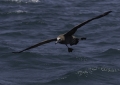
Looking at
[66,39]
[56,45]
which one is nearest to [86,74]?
[56,45]

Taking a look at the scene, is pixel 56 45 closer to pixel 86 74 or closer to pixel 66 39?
pixel 86 74

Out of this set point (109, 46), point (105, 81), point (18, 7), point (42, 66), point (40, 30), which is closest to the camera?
point (105, 81)

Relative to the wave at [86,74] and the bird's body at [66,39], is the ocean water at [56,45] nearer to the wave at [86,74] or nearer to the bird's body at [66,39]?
the wave at [86,74]

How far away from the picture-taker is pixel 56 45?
37.0 m

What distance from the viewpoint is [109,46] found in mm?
37125

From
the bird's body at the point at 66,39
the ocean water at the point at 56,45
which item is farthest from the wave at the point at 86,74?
the bird's body at the point at 66,39

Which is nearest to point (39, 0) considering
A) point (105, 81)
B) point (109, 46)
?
point (109, 46)

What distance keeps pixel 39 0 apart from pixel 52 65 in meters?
26.3

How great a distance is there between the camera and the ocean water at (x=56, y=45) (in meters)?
29.8

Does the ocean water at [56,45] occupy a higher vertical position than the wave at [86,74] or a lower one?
higher

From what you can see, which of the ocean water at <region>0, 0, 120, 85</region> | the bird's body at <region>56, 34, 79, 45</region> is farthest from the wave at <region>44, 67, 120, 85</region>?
the bird's body at <region>56, 34, 79, 45</region>

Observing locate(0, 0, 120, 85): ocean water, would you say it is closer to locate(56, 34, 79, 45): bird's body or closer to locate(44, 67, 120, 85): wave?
locate(44, 67, 120, 85): wave

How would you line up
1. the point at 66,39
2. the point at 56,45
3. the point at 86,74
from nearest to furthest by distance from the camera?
1. the point at 66,39
2. the point at 86,74
3. the point at 56,45

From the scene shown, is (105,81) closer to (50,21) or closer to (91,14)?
(50,21)
